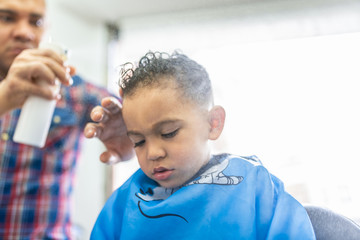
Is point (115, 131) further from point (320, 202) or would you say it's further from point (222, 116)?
point (320, 202)

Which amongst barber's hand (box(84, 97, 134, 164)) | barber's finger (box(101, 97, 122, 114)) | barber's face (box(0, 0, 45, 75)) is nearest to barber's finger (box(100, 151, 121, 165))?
barber's hand (box(84, 97, 134, 164))

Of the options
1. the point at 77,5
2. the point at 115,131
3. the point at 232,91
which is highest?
the point at 77,5

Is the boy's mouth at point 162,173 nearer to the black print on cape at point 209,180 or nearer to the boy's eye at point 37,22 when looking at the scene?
the black print on cape at point 209,180

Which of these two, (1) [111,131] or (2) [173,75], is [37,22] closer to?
(1) [111,131]

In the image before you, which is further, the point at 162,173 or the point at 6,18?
the point at 6,18

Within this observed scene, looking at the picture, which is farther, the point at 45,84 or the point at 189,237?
the point at 45,84

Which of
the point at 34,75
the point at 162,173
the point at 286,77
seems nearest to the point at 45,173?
the point at 34,75

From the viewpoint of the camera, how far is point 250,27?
61 cm

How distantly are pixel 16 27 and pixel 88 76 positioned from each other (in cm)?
27

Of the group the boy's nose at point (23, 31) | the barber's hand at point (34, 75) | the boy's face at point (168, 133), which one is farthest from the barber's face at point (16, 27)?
the boy's face at point (168, 133)

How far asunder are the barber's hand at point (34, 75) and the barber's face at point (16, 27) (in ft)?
0.84

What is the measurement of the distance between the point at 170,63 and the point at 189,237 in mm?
377

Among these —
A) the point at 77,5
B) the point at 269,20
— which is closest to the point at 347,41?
the point at 269,20

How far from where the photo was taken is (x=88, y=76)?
1026mm
